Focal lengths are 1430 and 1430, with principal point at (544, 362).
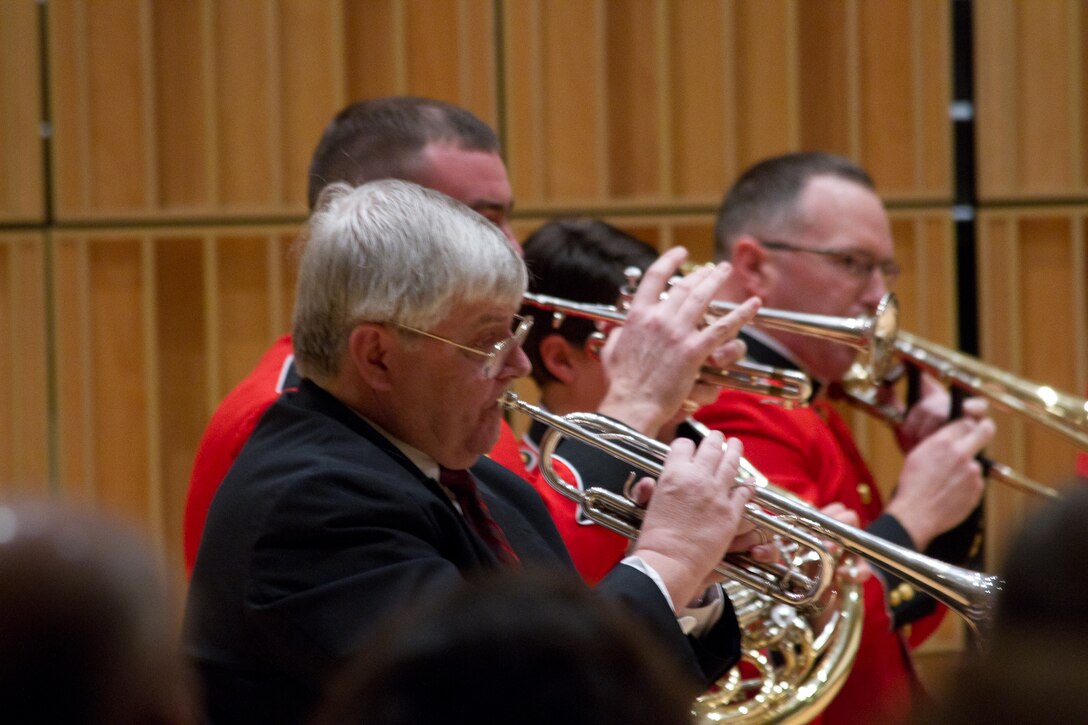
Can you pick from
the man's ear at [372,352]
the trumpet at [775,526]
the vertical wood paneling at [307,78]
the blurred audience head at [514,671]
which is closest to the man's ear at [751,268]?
the trumpet at [775,526]

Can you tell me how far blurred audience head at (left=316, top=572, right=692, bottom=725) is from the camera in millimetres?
792

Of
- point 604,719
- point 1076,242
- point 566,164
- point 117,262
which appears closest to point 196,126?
point 117,262

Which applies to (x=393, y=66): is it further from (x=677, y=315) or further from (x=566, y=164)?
(x=677, y=315)

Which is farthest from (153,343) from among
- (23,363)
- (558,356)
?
(558,356)

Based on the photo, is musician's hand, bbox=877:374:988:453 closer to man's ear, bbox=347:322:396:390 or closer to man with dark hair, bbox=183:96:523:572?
man with dark hair, bbox=183:96:523:572

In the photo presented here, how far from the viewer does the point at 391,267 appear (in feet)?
5.82

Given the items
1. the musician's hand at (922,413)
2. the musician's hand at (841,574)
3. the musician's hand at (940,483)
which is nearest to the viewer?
the musician's hand at (841,574)

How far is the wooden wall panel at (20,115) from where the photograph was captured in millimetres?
3945

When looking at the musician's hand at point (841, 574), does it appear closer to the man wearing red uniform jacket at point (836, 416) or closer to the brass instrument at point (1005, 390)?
the man wearing red uniform jacket at point (836, 416)

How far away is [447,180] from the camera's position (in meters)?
2.37

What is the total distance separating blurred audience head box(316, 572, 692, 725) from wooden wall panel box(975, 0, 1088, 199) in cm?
350

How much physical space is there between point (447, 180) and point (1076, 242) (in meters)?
2.31

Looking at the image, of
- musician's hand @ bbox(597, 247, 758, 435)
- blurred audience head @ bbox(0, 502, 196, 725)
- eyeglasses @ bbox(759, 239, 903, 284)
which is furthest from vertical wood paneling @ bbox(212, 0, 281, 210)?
blurred audience head @ bbox(0, 502, 196, 725)

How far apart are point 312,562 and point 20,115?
278 cm
